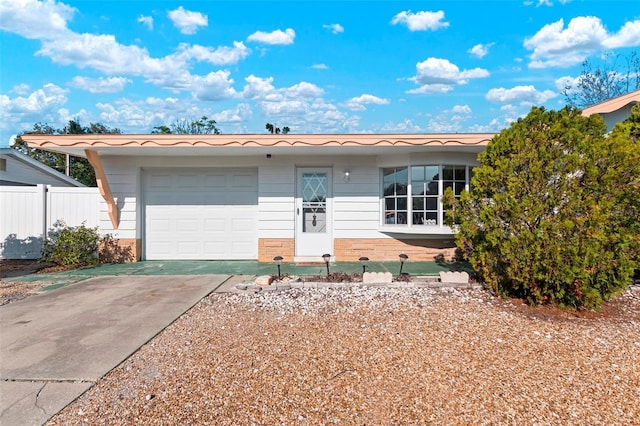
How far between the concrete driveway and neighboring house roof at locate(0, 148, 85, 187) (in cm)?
662

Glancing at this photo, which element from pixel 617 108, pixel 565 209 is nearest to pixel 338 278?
pixel 565 209

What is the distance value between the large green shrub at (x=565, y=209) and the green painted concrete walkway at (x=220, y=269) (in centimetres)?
216

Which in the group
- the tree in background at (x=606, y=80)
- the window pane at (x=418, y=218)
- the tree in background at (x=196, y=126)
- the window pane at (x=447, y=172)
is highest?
the tree in background at (x=606, y=80)

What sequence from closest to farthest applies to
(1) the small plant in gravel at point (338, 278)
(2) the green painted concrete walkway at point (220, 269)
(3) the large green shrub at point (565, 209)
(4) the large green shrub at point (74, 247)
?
(3) the large green shrub at point (565, 209) → (1) the small plant in gravel at point (338, 278) → (2) the green painted concrete walkway at point (220, 269) → (4) the large green shrub at point (74, 247)

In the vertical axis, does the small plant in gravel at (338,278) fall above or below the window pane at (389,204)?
below

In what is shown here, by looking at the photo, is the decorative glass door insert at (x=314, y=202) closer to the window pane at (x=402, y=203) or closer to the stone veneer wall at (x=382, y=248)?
the stone veneer wall at (x=382, y=248)

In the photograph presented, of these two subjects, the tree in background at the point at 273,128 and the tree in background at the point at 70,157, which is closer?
the tree in background at the point at 273,128

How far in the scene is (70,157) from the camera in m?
18.9

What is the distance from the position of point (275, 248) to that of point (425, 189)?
141 inches

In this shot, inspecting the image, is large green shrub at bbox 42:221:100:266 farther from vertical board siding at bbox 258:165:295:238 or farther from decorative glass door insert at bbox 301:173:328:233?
decorative glass door insert at bbox 301:173:328:233

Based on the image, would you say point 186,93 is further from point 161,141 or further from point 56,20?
point 161,141

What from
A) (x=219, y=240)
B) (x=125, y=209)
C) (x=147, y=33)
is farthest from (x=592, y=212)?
(x=147, y=33)

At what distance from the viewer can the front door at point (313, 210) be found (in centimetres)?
788

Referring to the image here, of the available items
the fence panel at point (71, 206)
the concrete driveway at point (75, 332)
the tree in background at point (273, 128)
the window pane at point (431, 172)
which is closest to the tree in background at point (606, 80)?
the tree in background at point (273, 128)
